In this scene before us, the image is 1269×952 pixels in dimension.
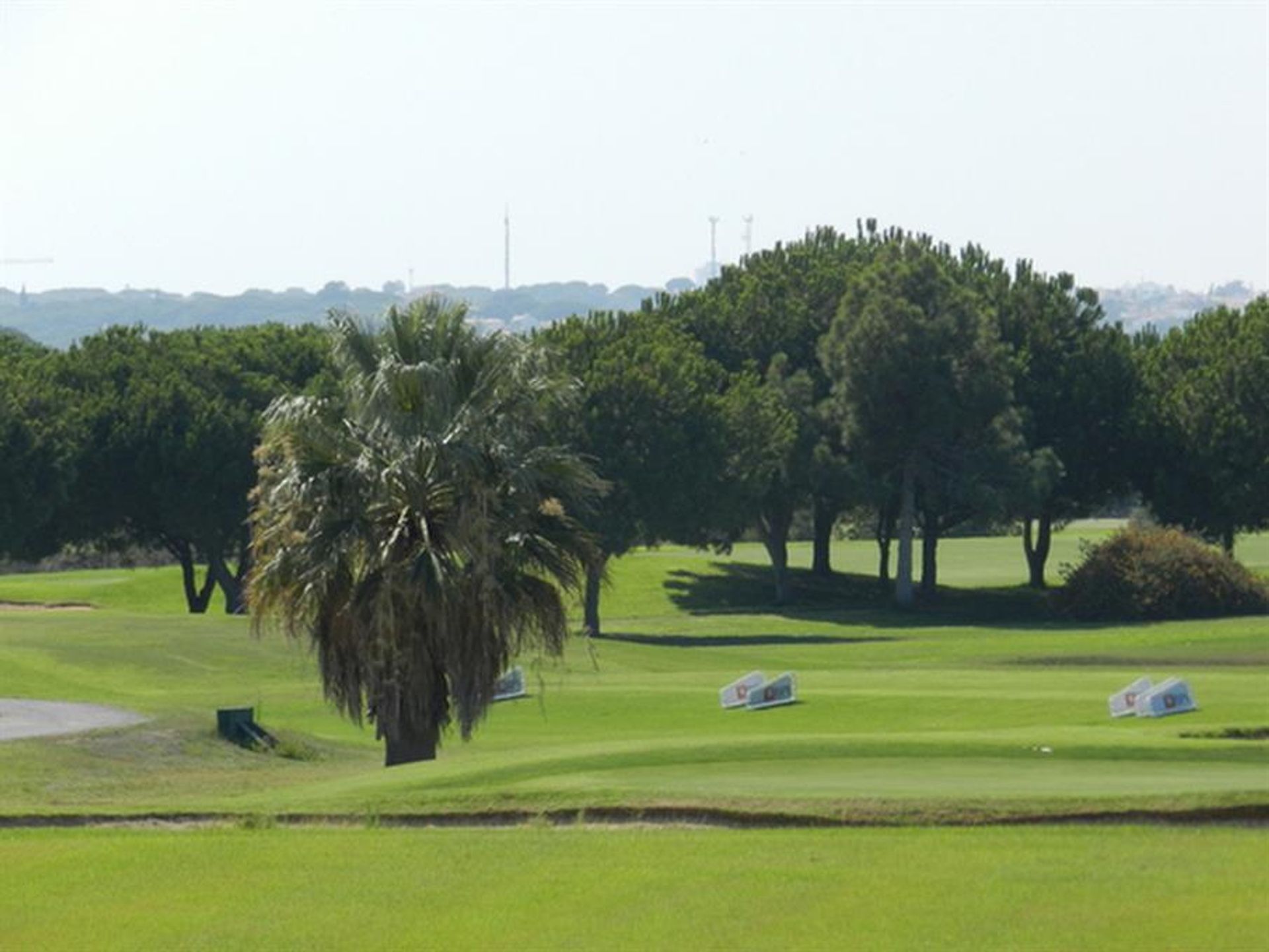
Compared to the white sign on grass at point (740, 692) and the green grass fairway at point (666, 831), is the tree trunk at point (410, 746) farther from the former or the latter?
the white sign on grass at point (740, 692)

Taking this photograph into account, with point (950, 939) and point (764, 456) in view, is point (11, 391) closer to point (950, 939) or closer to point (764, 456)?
point (764, 456)

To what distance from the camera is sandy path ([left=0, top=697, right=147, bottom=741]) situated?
35.9m

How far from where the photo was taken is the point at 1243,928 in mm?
14602

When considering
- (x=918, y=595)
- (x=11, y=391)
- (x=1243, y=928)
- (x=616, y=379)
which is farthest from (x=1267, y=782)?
(x=918, y=595)

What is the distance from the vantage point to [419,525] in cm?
3070

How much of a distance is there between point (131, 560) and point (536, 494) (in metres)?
80.1

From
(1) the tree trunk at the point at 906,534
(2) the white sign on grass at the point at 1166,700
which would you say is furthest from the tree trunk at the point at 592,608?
(2) the white sign on grass at the point at 1166,700

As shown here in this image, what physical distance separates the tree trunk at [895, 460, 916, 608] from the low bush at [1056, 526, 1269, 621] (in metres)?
7.32

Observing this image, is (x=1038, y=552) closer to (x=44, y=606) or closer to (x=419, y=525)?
(x=44, y=606)

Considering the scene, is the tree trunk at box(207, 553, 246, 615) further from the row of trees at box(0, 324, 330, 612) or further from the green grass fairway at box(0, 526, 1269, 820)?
the green grass fairway at box(0, 526, 1269, 820)

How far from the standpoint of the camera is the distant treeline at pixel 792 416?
241 ft

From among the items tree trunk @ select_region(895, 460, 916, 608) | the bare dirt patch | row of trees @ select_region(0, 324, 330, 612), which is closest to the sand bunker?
the bare dirt patch

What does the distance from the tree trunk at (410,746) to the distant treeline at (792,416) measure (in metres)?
36.7

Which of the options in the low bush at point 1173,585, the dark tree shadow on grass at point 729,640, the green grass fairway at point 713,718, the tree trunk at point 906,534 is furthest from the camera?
the tree trunk at point 906,534
